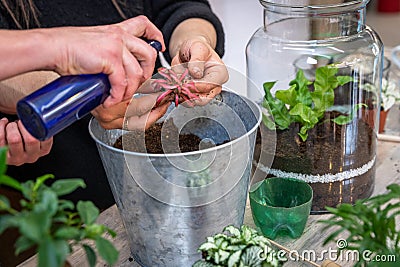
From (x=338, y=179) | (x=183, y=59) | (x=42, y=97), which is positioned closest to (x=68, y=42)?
(x=42, y=97)

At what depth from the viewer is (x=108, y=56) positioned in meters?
0.50

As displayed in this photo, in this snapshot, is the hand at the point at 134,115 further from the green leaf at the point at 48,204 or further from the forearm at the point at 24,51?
the green leaf at the point at 48,204

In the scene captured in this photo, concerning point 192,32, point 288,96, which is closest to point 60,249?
point 288,96

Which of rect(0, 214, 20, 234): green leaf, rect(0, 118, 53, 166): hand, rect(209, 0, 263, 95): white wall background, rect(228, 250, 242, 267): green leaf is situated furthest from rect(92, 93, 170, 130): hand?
rect(209, 0, 263, 95): white wall background

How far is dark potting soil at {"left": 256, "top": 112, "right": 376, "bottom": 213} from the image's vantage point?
0.74 meters

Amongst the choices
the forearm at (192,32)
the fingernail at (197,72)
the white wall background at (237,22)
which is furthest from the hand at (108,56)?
the white wall background at (237,22)

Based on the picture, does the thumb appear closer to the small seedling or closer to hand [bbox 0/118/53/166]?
the small seedling

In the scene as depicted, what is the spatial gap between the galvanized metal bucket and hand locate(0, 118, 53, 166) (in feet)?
0.33

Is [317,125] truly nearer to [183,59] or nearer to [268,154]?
[268,154]

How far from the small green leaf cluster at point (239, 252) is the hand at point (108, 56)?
6.9 inches

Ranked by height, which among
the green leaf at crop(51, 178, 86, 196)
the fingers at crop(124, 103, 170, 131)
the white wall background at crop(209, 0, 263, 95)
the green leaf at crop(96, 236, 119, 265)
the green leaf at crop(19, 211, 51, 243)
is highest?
the green leaf at crop(19, 211, 51, 243)

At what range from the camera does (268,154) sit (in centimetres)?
75

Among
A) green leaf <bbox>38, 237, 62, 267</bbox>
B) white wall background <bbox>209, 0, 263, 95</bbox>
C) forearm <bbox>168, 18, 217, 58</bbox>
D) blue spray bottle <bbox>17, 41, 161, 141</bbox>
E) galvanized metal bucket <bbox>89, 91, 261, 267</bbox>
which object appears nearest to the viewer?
green leaf <bbox>38, 237, 62, 267</bbox>

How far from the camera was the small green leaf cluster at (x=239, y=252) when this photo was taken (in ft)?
1.62
